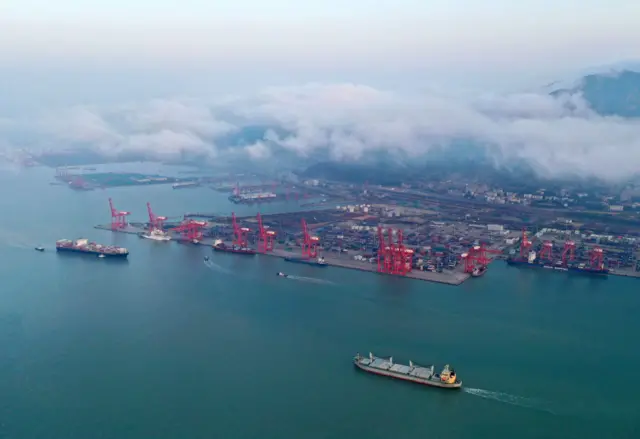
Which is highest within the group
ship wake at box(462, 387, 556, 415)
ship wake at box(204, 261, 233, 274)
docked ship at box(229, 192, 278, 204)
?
docked ship at box(229, 192, 278, 204)

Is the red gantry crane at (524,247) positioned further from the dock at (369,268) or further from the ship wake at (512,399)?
the ship wake at (512,399)

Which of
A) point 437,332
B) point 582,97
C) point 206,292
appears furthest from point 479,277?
point 582,97

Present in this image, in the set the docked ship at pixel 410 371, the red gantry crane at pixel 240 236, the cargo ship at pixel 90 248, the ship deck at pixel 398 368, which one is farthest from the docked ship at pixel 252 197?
the ship deck at pixel 398 368

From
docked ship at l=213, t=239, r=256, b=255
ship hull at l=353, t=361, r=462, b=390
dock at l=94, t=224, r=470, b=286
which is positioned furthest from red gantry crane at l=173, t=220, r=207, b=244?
ship hull at l=353, t=361, r=462, b=390

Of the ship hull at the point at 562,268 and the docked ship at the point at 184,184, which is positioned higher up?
the docked ship at the point at 184,184

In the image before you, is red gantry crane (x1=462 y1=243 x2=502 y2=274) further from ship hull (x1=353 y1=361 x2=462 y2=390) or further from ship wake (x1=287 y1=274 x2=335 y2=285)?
ship hull (x1=353 y1=361 x2=462 y2=390)

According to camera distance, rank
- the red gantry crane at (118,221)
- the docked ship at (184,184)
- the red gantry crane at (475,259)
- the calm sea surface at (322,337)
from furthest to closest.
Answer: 1. the docked ship at (184,184)
2. the red gantry crane at (118,221)
3. the red gantry crane at (475,259)
4. the calm sea surface at (322,337)

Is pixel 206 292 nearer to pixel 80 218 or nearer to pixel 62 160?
pixel 80 218

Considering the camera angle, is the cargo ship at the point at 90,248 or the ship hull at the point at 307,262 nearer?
the ship hull at the point at 307,262
